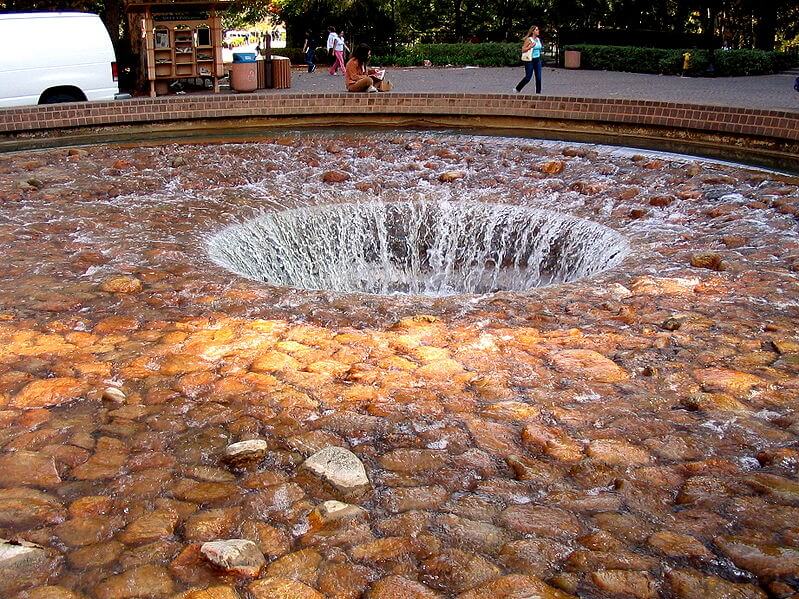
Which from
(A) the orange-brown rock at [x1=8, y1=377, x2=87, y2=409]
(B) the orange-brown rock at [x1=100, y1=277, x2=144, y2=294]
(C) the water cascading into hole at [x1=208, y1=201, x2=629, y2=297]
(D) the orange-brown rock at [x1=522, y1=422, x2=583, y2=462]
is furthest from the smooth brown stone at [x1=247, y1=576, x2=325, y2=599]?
(C) the water cascading into hole at [x1=208, y1=201, x2=629, y2=297]

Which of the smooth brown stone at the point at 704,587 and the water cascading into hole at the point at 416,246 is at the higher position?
the water cascading into hole at the point at 416,246

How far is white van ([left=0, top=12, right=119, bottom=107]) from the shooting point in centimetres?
1276

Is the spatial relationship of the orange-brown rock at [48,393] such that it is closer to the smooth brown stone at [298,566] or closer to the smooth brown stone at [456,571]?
the smooth brown stone at [298,566]

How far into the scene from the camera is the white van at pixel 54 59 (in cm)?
1276

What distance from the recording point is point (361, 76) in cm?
1352

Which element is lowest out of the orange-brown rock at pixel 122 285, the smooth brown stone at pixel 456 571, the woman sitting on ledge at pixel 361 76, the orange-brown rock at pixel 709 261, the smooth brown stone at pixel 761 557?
the smooth brown stone at pixel 456 571

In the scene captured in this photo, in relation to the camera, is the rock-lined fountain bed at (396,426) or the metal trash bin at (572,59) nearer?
the rock-lined fountain bed at (396,426)

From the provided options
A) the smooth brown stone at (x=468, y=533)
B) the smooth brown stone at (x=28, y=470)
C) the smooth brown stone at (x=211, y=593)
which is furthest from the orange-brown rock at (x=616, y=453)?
the smooth brown stone at (x=28, y=470)

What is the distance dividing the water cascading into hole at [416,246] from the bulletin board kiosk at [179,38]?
898cm

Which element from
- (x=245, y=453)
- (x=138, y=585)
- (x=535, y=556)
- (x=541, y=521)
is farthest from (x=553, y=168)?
(x=138, y=585)

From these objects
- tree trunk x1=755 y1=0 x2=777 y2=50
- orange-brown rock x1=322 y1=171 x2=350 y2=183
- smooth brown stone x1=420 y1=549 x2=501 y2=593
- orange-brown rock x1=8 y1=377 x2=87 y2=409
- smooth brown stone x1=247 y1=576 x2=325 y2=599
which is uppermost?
tree trunk x1=755 y1=0 x2=777 y2=50

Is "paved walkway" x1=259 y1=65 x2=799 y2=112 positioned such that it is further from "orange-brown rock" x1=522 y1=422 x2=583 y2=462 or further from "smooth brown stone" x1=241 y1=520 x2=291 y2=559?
"smooth brown stone" x1=241 y1=520 x2=291 y2=559

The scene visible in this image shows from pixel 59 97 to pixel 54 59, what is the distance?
0.60 metres

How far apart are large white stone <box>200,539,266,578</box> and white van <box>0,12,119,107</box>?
38.9ft
